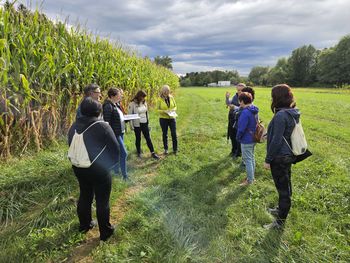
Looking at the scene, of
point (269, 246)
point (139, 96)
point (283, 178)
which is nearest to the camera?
point (269, 246)

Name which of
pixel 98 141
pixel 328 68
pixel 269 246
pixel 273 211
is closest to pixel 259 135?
pixel 273 211

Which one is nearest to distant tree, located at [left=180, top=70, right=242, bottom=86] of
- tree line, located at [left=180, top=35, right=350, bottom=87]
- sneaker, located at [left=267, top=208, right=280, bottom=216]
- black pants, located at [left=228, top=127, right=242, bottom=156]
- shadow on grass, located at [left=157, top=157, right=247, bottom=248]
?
tree line, located at [left=180, top=35, right=350, bottom=87]

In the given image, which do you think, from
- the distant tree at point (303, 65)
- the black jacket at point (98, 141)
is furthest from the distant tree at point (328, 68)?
the black jacket at point (98, 141)

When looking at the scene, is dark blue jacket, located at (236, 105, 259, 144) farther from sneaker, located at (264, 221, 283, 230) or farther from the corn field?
the corn field

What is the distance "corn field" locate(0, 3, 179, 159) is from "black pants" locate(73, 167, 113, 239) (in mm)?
2542

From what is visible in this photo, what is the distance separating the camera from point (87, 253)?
9.52 ft

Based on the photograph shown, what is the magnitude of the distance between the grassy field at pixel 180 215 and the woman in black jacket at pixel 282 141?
0.51 metres

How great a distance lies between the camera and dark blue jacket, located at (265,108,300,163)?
123 inches

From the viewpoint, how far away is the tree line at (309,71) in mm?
60250

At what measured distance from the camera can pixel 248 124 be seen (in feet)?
14.9

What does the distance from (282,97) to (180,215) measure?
237 cm

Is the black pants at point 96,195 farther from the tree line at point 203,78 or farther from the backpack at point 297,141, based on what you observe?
the tree line at point 203,78

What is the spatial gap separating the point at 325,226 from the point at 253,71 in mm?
127586

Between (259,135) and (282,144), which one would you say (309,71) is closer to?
(259,135)
